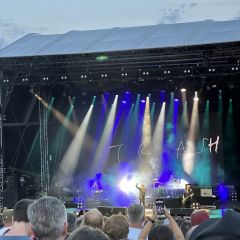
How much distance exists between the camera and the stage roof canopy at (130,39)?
15.4 m

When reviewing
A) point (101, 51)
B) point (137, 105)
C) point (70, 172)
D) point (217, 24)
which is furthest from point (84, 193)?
point (217, 24)

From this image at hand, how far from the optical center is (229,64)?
654 inches

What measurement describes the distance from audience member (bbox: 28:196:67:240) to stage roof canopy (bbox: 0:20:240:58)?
12.8 m

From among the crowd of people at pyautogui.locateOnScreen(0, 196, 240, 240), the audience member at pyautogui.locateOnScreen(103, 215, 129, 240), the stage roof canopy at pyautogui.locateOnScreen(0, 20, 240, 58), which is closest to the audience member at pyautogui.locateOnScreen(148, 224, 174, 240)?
the crowd of people at pyautogui.locateOnScreen(0, 196, 240, 240)

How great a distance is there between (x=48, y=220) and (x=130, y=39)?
48.6ft

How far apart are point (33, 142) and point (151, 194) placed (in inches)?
203

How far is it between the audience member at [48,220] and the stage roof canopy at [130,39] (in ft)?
42.1

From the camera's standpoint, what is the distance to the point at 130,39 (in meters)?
16.8

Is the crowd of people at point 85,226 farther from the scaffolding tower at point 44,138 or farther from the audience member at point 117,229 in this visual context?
the scaffolding tower at point 44,138

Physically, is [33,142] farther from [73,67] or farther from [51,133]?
[73,67]

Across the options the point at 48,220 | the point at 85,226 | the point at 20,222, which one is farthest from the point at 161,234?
the point at 85,226

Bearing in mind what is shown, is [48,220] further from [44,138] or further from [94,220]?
[44,138]

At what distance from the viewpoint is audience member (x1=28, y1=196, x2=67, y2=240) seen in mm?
2330

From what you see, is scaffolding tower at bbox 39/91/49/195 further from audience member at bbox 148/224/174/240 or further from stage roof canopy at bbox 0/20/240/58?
audience member at bbox 148/224/174/240
